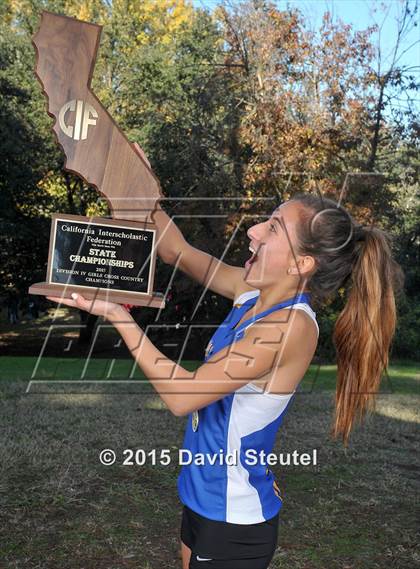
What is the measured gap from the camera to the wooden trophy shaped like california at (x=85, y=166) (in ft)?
8.05

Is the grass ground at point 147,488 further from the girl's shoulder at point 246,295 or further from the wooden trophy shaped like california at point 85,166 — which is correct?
the wooden trophy shaped like california at point 85,166

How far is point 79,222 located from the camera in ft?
8.18

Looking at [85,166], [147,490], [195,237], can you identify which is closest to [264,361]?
[85,166]

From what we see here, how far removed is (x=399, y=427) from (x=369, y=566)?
3.43 m

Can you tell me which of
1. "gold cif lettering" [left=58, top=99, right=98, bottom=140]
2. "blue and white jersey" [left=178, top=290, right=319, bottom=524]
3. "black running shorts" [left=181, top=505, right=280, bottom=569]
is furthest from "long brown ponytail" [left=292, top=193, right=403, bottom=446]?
"gold cif lettering" [left=58, top=99, right=98, bottom=140]

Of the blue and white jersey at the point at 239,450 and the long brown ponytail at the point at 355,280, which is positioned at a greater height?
the long brown ponytail at the point at 355,280

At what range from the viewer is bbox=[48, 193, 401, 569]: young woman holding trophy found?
2.04 m

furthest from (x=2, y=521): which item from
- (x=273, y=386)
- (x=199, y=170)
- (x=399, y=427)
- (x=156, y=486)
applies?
(x=199, y=170)

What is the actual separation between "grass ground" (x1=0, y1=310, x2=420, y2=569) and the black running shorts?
1.86m

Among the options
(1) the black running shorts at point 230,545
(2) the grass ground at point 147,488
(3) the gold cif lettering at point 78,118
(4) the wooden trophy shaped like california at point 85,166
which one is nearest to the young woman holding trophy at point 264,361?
(1) the black running shorts at point 230,545

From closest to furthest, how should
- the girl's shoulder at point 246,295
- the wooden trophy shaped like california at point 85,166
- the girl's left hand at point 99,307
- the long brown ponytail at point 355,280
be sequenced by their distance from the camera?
1. the girl's left hand at point 99,307
2. the long brown ponytail at point 355,280
3. the wooden trophy shaped like california at point 85,166
4. the girl's shoulder at point 246,295

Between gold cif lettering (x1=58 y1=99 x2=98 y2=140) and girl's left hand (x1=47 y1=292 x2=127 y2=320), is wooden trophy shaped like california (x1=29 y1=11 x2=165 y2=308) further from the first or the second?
girl's left hand (x1=47 y1=292 x2=127 y2=320)

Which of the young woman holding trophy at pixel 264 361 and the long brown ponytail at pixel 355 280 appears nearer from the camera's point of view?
the young woman holding trophy at pixel 264 361

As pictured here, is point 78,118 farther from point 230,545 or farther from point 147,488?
point 147,488
